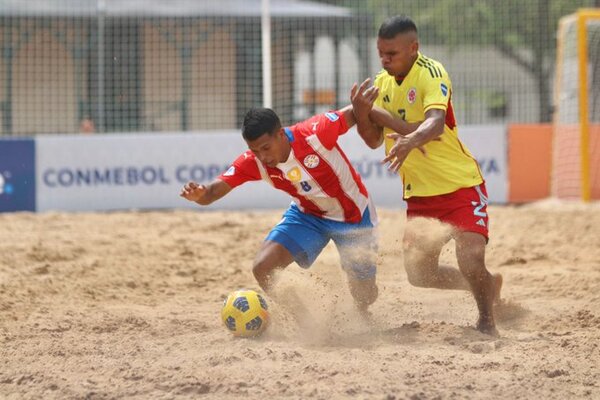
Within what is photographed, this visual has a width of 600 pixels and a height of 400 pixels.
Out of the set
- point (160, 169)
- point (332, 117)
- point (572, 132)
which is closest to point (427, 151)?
point (332, 117)

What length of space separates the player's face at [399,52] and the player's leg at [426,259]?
3.23 ft

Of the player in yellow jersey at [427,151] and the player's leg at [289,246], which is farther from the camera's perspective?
the player's leg at [289,246]

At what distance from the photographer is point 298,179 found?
18.8 feet

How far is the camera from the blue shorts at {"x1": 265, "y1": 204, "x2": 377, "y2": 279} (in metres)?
5.90

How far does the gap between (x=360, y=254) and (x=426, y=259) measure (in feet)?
1.45

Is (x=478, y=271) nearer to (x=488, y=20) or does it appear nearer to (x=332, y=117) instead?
(x=332, y=117)

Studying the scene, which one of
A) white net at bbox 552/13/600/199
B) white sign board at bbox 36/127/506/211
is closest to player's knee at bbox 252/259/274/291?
white sign board at bbox 36/127/506/211

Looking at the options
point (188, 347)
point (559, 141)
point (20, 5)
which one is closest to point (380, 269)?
point (188, 347)

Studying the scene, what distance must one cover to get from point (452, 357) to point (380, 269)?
11.9 ft

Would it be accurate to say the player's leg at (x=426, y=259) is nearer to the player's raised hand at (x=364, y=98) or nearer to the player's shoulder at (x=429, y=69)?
the player's raised hand at (x=364, y=98)

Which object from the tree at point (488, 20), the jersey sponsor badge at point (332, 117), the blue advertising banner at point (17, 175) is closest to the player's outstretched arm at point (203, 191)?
the jersey sponsor badge at point (332, 117)

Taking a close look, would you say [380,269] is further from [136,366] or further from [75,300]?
[136,366]

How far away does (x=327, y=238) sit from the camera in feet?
19.9

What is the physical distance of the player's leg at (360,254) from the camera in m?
6.02
